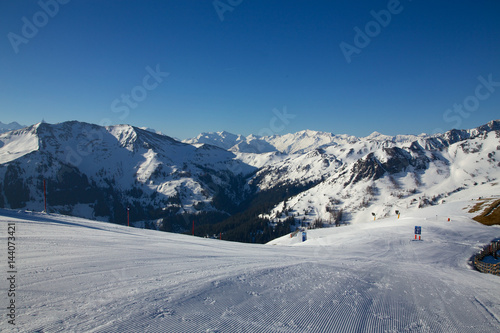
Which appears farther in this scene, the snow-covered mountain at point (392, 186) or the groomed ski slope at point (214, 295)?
the snow-covered mountain at point (392, 186)

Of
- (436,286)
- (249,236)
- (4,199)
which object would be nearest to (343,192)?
(249,236)

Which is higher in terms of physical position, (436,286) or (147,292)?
(147,292)

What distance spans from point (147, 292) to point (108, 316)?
1621 millimetres

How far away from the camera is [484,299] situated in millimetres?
9672

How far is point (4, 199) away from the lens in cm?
18300

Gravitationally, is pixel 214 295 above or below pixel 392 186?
above

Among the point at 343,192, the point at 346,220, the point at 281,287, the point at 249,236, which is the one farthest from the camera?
the point at 343,192

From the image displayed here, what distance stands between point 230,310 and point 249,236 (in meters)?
126

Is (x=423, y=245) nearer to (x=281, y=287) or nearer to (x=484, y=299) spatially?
(x=484, y=299)

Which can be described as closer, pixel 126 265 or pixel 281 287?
pixel 281 287

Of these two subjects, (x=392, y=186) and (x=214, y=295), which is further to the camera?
(x=392, y=186)

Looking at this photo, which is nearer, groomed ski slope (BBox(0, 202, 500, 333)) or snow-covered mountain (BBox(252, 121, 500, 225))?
groomed ski slope (BBox(0, 202, 500, 333))

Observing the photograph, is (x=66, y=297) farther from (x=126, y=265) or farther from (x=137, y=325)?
(x=126, y=265)

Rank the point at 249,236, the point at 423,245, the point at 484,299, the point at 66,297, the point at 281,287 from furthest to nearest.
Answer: the point at 249,236
the point at 423,245
the point at 484,299
the point at 281,287
the point at 66,297
